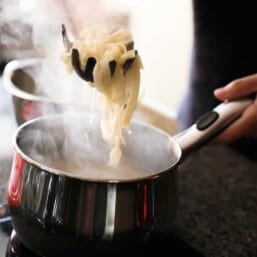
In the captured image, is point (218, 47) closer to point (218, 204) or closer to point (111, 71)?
point (218, 204)

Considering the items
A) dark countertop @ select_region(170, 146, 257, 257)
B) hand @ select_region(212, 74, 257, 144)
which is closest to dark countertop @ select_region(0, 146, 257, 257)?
Answer: dark countertop @ select_region(170, 146, 257, 257)

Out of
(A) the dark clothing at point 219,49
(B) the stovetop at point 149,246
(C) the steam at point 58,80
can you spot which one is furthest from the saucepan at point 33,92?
(A) the dark clothing at point 219,49

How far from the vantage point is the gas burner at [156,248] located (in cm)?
74

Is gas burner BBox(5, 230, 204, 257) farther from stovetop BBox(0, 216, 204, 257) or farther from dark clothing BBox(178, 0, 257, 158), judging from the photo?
dark clothing BBox(178, 0, 257, 158)

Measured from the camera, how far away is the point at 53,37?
1003 mm

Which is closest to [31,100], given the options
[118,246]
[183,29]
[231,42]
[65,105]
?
[65,105]

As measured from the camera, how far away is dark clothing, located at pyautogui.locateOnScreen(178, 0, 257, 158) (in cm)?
125

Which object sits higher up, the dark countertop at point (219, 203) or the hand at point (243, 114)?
the hand at point (243, 114)

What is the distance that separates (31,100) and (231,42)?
1.78 ft

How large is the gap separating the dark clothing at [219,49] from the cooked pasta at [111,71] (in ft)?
1.53

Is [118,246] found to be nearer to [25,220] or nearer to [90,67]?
[25,220]

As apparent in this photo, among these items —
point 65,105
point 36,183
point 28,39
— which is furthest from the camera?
point 28,39

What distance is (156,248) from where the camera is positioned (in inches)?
30.7

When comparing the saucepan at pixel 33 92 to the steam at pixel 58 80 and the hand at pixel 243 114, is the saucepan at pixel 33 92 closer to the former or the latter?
the steam at pixel 58 80
